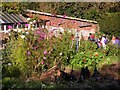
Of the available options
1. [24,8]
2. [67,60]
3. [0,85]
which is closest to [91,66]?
[67,60]

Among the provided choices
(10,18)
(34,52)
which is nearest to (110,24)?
(10,18)

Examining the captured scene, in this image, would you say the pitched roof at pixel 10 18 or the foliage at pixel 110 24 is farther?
the foliage at pixel 110 24

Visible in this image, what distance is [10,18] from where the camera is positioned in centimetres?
1577

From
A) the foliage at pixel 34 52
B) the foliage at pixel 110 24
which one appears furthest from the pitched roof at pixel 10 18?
the foliage at pixel 34 52

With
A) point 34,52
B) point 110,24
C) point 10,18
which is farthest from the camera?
point 110,24

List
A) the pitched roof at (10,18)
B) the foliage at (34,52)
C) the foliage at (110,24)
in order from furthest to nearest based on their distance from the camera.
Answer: the foliage at (110,24), the pitched roof at (10,18), the foliage at (34,52)

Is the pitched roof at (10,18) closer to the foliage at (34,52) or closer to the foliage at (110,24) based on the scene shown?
the foliage at (110,24)

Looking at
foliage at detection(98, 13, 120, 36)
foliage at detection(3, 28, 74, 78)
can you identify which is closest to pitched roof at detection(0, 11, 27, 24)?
foliage at detection(98, 13, 120, 36)

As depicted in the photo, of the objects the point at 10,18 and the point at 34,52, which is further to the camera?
the point at 10,18

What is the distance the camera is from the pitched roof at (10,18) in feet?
49.4

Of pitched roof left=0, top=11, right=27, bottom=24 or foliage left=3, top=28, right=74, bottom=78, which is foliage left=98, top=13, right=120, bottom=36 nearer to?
pitched roof left=0, top=11, right=27, bottom=24

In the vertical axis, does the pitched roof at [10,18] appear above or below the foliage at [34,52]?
above

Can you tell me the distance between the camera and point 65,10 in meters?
21.0

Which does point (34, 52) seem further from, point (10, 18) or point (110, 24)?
point (110, 24)
